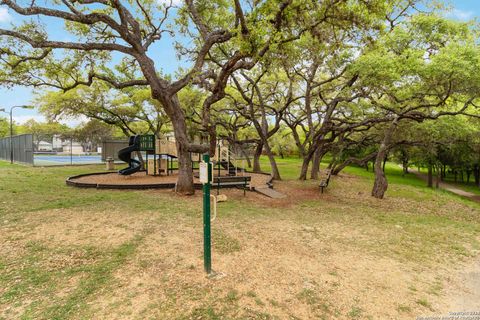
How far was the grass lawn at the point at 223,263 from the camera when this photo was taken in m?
3.12

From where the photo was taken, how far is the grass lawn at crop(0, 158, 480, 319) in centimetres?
312

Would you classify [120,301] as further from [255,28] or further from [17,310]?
[255,28]

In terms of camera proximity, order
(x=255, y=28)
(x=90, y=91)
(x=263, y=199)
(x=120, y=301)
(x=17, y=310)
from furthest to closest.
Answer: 1. (x=90, y=91)
2. (x=263, y=199)
3. (x=255, y=28)
4. (x=120, y=301)
5. (x=17, y=310)

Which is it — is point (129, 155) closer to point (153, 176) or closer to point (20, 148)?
point (153, 176)

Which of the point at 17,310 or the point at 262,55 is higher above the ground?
the point at 262,55

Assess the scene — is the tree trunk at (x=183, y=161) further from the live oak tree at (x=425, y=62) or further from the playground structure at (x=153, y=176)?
the live oak tree at (x=425, y=62)

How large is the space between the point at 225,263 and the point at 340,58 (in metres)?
10.3

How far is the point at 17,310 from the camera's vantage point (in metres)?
2.94

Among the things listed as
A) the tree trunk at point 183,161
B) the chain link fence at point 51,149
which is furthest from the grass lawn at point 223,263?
the chain link fence at point 51,149

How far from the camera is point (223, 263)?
167 inches

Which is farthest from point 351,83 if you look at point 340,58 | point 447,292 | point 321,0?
point 447,292

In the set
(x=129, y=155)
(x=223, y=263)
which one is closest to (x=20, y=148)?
(x=129, y=155)

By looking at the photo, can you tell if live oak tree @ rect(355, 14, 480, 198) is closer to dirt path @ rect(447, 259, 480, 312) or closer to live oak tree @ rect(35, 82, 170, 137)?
dirt path @ rect(447, 259, 480, 312)

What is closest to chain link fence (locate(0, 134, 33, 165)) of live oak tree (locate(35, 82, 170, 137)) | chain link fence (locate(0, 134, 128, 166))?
chain link fence (locate(0, 134, 128, 166))
